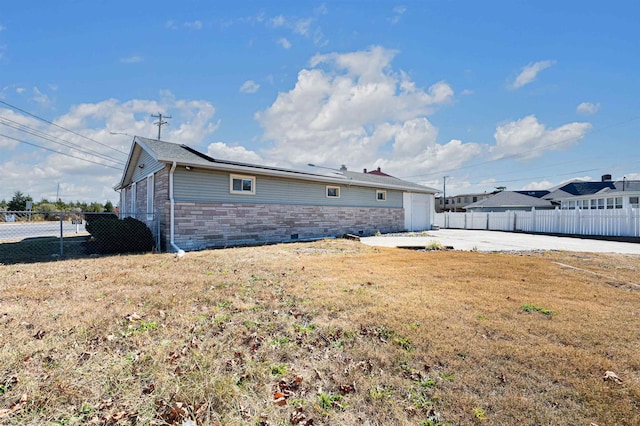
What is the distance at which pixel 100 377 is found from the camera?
2412 mm

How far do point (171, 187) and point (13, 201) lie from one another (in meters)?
38.3

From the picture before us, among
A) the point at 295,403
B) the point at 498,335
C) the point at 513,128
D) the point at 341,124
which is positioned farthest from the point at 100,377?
the point at 513,128

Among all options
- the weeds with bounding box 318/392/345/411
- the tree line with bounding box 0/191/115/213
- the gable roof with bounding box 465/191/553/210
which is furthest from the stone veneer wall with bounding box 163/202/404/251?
the tree line with bounding box 0/191/115/213

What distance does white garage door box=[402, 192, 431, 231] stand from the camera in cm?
1966

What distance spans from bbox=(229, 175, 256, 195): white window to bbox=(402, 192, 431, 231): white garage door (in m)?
11.4

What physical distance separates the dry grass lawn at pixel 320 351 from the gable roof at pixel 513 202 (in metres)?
32.0

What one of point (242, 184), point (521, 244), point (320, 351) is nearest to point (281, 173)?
point (242, 184)

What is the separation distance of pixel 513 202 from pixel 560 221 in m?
18.1

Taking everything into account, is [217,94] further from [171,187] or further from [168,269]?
[168,269]

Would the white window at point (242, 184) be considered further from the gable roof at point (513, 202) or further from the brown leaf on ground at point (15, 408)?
the gable roof at point (513, 202)

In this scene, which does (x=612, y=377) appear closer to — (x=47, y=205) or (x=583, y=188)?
(x=583, y=188)

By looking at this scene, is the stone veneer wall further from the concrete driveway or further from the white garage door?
the white garage door

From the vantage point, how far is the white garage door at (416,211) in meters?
19.7

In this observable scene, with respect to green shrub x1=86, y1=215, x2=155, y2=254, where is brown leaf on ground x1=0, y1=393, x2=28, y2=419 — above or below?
below
